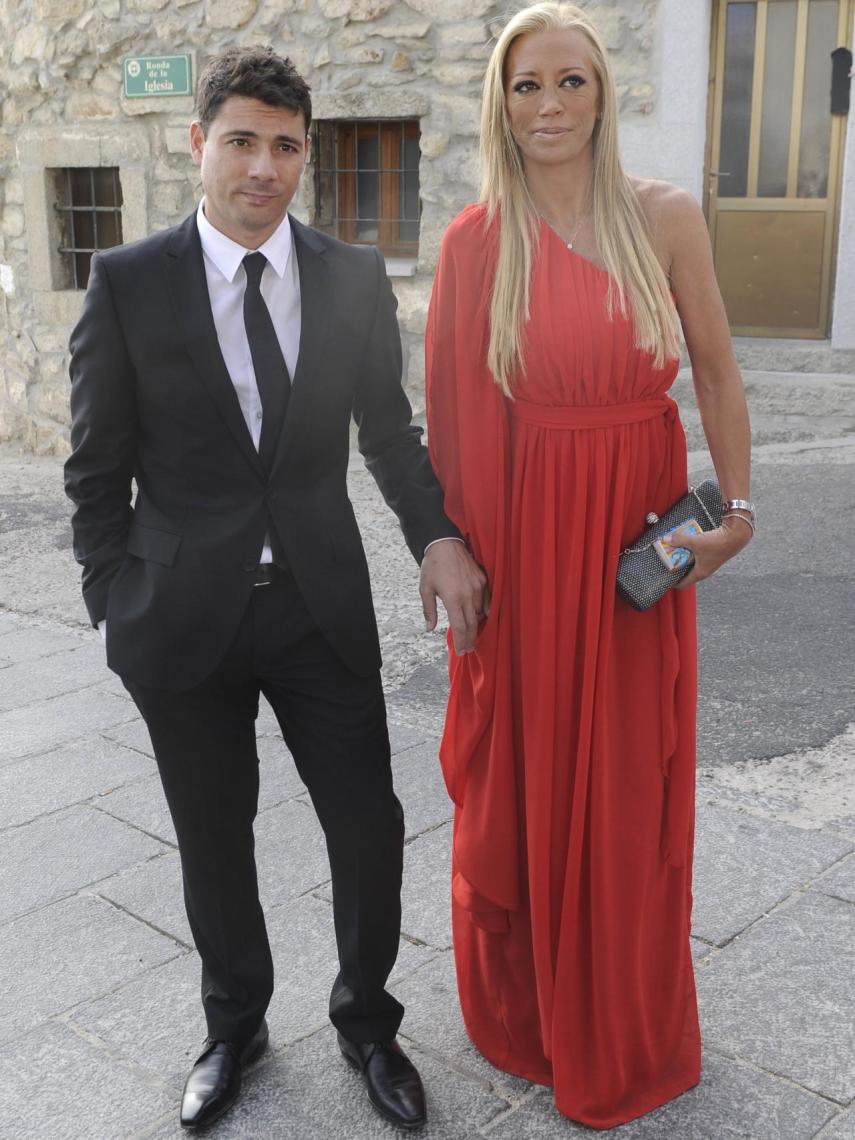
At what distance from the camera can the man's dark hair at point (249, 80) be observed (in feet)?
6.84

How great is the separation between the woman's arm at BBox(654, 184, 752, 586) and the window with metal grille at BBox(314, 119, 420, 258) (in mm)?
6060

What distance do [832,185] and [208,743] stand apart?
23.8 feet

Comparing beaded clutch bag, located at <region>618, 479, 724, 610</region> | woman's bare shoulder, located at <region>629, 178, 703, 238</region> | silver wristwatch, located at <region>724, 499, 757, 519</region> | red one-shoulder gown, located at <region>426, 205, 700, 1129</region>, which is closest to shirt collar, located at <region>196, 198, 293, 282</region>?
red one-shoulder gown, located at <region>426, 205, 700, 1129</region>

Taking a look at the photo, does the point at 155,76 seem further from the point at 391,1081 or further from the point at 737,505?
the point at 391,1081

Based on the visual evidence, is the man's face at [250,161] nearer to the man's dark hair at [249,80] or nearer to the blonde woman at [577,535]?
the man's dark hair at [249,80]

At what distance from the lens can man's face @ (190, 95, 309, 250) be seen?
211 cm

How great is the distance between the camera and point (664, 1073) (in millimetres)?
2422

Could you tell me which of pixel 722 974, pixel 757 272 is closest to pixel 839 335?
pixel 757 272

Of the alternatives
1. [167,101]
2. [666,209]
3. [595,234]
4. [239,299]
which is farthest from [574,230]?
[167,101]

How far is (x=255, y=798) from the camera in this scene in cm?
247

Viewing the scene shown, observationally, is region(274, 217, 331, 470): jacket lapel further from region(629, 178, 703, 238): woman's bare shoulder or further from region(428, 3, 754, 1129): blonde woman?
region(629, 178, 703, 238): woman's bare shoulder

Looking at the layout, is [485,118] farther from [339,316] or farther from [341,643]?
[341,643]

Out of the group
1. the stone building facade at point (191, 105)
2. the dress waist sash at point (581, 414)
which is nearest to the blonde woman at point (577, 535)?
the dress waist sash at point (581, 414)

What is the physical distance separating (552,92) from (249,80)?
51 centimetres
